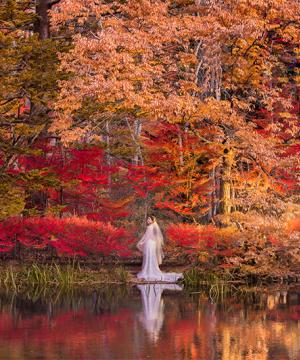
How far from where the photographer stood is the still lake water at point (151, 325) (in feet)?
42.7

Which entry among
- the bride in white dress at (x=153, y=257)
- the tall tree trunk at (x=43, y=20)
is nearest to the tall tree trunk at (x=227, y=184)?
the bride in white dress at (x=153, y=257)

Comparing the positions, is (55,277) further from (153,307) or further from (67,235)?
(153,307)

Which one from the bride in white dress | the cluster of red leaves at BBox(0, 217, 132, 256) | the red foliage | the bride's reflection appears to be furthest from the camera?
the bride in white dress

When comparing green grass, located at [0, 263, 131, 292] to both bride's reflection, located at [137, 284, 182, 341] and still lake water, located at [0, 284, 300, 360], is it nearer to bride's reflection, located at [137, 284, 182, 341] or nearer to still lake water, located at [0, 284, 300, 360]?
bride's reflection, located at [137, 284, 182, 341]

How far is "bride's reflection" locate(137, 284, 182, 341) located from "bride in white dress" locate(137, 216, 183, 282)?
602 millimetres

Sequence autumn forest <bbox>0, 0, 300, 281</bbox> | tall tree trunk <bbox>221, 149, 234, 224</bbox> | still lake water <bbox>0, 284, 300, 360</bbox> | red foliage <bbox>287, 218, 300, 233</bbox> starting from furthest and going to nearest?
tall tree trunk <bbox>221, 149, 234, 224</bbox>, autumn forest <bbox>0, 0, 300, 281</bbox>, red foliage <bbox>287, 218, 300, 233</bbox>, still lake water <bbox>0, 284, 300, 360</bbox>

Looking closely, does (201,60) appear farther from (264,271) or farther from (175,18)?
(264,271)

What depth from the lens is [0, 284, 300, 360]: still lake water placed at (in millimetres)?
13008

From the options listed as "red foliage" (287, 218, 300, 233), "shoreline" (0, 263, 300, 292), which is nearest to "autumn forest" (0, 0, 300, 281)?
"red foliage" (287, 218, 300, 233)

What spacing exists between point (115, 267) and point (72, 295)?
4.38 meters

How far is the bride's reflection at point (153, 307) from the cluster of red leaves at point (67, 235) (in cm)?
161

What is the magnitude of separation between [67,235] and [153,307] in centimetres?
597

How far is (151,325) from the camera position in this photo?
53.3 feet

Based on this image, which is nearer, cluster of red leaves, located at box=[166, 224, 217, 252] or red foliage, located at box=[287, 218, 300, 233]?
red foliage, located at box=[287, 218, 300, 233]
